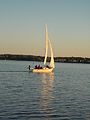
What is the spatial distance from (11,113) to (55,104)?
7042mm

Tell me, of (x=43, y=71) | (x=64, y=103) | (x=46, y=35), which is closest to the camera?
(x=64, y=103)

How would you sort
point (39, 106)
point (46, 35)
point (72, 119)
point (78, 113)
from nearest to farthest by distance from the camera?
point (72, 119), point (78, 113), point (39, 106), point (46, 35)

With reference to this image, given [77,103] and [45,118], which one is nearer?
[45,118]

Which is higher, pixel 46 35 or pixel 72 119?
pixel 46 35

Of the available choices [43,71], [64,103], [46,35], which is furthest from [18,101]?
[46,35]

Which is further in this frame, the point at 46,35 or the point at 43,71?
the point at 46,35

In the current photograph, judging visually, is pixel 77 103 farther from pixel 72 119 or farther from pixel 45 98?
pixel 72 119

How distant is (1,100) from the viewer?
36781mm

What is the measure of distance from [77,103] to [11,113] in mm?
8977

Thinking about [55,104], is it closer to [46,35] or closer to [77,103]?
[77,103]

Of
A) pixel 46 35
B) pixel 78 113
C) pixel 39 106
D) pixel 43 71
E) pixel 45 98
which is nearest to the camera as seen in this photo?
→ pixel 78 113

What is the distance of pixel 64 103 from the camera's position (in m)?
36.1

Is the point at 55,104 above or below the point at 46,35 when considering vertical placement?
below

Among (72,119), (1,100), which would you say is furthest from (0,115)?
(1,100)
